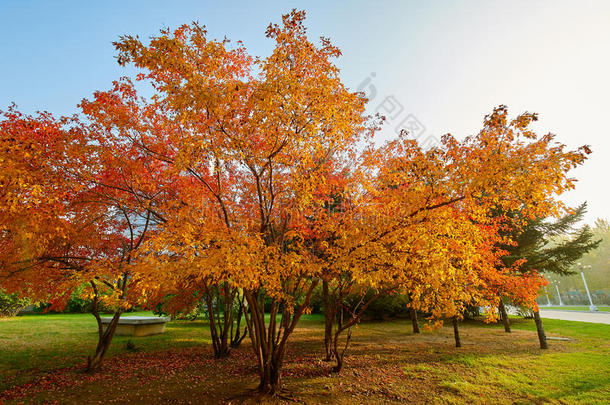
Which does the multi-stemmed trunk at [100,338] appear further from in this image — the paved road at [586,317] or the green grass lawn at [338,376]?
the paved road at [586,317]

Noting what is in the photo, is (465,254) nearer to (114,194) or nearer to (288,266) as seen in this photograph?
(288,266)

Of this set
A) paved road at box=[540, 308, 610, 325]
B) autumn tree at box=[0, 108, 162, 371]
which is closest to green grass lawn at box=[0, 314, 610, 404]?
autumn tree at box=[0, 108, 162, 371]

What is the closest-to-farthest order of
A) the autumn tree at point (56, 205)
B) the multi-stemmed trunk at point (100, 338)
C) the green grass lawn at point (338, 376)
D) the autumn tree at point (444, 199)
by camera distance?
the autumn tree at point (444, 199) → the autumn tree at point (56, 205) → the green grass lawn at point (338, 376) → the multi-stemmed trunk at point (100, 338)

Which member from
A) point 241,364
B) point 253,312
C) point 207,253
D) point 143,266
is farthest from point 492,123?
point 241,364

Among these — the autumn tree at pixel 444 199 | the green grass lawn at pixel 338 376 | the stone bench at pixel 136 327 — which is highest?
the autumn tree at pixel 444 199

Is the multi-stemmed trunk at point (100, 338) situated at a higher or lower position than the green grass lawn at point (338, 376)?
higher

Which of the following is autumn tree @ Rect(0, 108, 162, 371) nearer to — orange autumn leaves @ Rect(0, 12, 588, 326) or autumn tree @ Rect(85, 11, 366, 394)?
orange autumn leaves @ Rect(0, 12, 588, 326)

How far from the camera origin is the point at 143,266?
15.0 feet

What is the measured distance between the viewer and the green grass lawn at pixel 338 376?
6.09 m

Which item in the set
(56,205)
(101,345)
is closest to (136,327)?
(101,345)

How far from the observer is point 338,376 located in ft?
24.2

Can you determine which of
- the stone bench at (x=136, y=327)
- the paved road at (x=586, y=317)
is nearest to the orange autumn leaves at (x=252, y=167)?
the stone bench at (x=136, y=327)

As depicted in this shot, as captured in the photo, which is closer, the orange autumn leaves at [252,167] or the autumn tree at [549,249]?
the orange autumn leaves at [252,167]

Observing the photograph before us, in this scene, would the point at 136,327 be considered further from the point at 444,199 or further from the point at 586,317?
the point at 586,317
